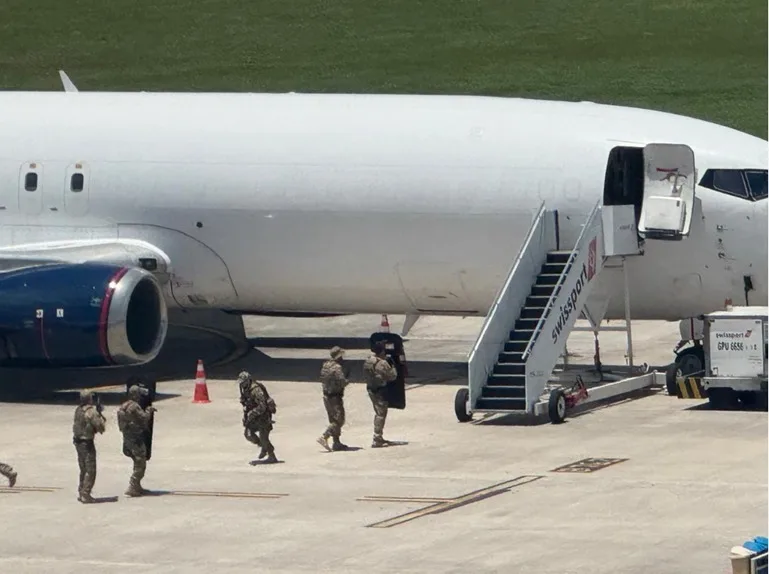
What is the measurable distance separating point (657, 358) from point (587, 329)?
489cm

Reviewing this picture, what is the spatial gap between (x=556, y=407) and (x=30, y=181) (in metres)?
9.97

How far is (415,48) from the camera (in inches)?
2566

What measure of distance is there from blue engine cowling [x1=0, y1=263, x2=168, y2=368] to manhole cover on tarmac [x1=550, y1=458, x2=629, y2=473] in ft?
26.8

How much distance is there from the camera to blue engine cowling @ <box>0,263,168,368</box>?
92.7ft

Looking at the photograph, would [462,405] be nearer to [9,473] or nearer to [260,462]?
[260,462]

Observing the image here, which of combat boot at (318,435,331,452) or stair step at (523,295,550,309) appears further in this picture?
stair step at (523,295,550,309)

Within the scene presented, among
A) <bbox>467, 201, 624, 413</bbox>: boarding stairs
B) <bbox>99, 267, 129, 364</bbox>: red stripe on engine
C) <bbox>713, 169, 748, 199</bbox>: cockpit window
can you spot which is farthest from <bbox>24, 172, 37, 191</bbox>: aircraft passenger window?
<bbox>713, 169, 748, 199</bbox>: cockpit window

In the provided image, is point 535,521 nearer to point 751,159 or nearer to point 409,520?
point 409,520

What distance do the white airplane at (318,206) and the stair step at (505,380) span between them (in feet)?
8.65

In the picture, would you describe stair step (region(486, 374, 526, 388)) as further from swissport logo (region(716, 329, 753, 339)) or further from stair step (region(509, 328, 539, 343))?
swissport logo (region(716, 329, 753, 339))

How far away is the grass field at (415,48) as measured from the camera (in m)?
59.7

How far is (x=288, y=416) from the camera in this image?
27453mm

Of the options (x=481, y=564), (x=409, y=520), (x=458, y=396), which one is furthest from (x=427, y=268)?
(x=481, y=564)

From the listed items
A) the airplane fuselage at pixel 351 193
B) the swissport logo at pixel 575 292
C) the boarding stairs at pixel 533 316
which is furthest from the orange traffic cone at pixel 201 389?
the swissport logo at pixel 575 292
